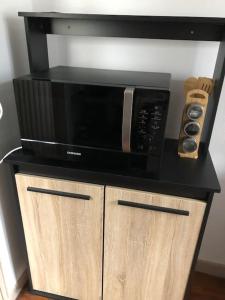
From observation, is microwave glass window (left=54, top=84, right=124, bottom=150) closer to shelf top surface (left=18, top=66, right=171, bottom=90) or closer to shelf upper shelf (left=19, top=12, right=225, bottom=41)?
shelf top surface (left=18, top=66, right=171, bottom=90)

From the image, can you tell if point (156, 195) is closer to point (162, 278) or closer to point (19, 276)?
point (162, 278)

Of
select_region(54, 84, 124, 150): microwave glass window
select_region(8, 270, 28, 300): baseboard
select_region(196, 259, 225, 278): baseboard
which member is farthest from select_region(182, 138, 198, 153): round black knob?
select_region(8, 270, 28, 300): baseboard

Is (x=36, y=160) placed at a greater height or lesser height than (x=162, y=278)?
greater

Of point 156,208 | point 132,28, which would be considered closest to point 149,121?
point 156,208

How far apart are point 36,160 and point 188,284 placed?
825 mm

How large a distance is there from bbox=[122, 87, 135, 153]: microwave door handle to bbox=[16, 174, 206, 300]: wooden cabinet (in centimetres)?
17

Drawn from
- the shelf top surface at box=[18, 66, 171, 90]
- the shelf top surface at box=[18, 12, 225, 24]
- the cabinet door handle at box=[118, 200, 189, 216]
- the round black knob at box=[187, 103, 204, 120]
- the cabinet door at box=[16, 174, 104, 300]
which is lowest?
the cabinet door at box=[16, 174, 104, 300]

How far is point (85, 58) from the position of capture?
124cm

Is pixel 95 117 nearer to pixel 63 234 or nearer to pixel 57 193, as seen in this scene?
pixel 57 193

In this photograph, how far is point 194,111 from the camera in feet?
3.30

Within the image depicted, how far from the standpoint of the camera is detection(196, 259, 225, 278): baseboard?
1.53m

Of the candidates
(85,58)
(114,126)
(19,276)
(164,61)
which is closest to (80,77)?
(114,126)

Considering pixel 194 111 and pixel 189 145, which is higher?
pixel 194 111

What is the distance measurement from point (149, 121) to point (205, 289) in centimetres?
116
